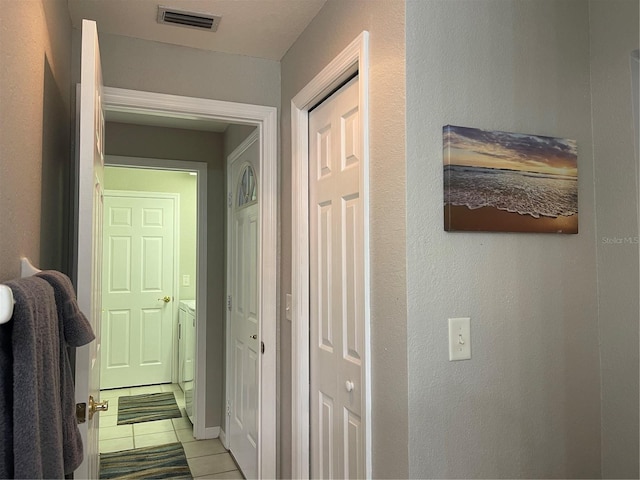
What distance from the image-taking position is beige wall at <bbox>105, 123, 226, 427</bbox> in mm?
3473

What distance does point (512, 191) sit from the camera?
142cm

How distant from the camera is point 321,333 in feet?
6.49

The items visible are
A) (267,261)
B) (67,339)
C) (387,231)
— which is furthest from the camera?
(267,261)

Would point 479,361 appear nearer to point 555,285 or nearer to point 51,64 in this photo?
point 555,285

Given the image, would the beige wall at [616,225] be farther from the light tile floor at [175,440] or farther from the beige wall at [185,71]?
the light tile floor at [175,440]

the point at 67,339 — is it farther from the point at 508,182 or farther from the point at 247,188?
the point at 247,188

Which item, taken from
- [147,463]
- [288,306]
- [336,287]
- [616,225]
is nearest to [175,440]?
[147,463]

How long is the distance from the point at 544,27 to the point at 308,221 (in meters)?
1.15

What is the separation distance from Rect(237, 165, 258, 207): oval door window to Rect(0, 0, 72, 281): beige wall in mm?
1022

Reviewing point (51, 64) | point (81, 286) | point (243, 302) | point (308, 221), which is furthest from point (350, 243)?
point (243, 302)

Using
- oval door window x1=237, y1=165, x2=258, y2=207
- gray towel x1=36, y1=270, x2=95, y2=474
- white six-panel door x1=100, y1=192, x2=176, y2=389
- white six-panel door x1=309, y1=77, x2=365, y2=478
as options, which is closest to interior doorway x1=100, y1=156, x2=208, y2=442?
white six-panel door x1=100, y1=192, x2=176, y2=389

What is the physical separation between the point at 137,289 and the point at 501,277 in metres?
4.37

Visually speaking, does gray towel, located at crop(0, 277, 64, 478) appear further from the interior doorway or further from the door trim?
the interior doorway

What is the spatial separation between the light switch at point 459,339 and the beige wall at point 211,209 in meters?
2.46
